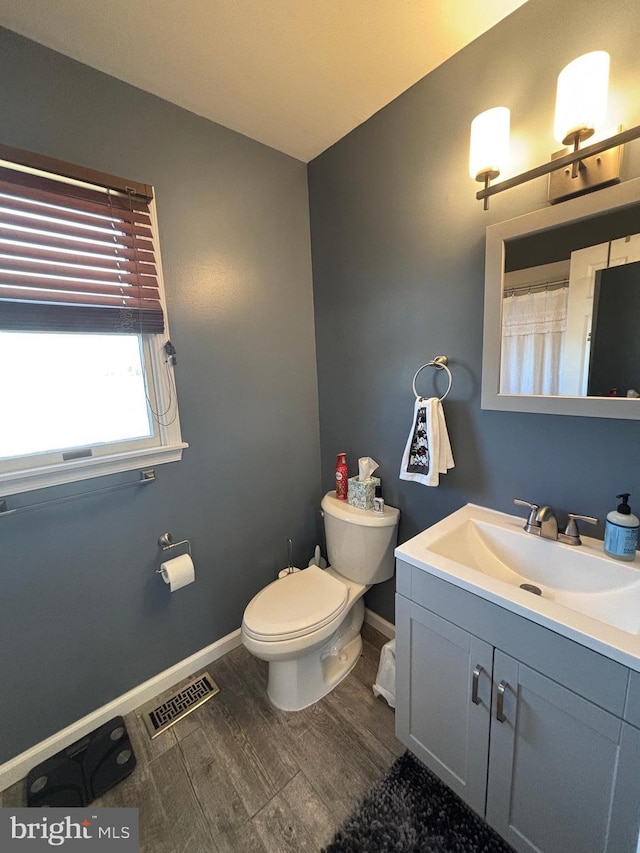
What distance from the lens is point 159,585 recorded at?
5.05ft

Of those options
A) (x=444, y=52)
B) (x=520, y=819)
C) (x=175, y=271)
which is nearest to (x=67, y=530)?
(x=175, y=271)

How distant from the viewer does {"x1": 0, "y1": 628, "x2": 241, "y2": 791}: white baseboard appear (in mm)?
1254

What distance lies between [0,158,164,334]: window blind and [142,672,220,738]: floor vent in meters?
1.64

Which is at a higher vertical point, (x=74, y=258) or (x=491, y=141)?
(x=491, y=141)

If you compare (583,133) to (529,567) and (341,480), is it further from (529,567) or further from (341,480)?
(341,480)

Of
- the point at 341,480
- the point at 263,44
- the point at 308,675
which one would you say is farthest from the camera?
the point at 341,480

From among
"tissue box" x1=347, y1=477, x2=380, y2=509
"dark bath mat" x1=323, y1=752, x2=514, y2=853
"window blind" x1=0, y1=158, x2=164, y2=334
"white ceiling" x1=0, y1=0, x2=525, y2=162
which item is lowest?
"dark bath mat" x1=323, y1=752, x2=514, y2=853

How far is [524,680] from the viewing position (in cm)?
86

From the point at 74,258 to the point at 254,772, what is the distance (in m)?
1.99

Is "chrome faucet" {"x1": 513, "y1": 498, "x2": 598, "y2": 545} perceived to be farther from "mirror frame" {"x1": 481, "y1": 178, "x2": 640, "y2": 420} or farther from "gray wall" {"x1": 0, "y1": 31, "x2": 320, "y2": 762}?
"gray wall" {"x1": 0, "y1": 31, "x2": 320, "y2": 762}

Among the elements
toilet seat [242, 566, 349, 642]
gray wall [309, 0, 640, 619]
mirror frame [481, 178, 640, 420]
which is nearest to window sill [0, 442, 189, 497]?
toilet seat [242, 566, 349, 642]

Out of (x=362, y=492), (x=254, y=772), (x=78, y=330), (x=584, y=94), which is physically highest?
(x=584, y=94)

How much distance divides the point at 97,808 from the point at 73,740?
1.04ft

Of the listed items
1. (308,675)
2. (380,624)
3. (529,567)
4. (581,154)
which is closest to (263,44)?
(581,154)
